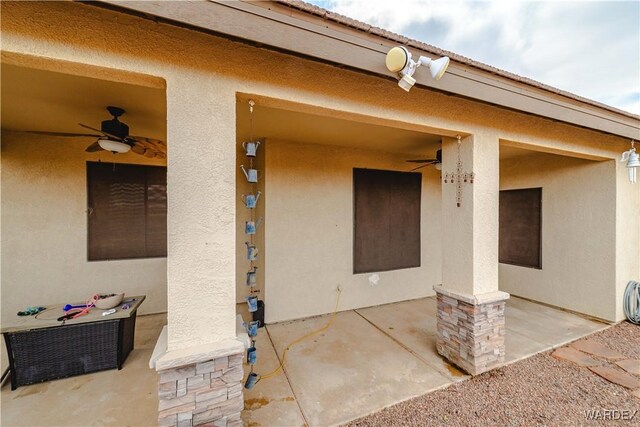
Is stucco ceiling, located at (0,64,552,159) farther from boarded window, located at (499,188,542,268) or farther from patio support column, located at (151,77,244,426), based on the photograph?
boarded window, located at (499,188,542,268)

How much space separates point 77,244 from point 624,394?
827 cm

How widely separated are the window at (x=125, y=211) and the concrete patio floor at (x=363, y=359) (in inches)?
118

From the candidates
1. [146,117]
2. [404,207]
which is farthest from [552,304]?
[146,117]

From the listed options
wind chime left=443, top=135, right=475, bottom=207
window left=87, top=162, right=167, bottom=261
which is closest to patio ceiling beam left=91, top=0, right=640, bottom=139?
wind chime left=443, top=135, right=475, bottom=207

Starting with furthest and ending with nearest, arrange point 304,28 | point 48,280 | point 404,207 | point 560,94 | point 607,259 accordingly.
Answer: point 404,207
point 607,259
point 48,280
point 560,94
point 304,28

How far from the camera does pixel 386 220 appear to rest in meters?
5.62

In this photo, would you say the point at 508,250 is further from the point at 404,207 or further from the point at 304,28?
the point at 304,28

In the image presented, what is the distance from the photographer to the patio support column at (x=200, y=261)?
1.91 metres

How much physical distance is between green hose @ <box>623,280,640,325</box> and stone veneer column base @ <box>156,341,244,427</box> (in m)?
7.09

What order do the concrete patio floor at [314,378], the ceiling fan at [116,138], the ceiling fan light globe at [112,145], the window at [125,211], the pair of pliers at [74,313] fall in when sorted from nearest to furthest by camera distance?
1. the concrete patio floor at [314,378]
2. the pair of pliers at [74,313]
3. the ceiling fan at [116,138]
4. the ceiling fan light globe at [112,145]
5. the window at [125,211]

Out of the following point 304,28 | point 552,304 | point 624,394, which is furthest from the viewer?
point 552,304

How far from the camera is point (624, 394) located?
2830 mm

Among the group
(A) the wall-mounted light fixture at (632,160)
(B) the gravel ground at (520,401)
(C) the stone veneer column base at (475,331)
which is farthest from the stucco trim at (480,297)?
(A) the wall-mounted light fixture at (632,160)

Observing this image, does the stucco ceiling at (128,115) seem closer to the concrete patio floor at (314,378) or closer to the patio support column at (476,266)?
the patio support column at (476,266)
